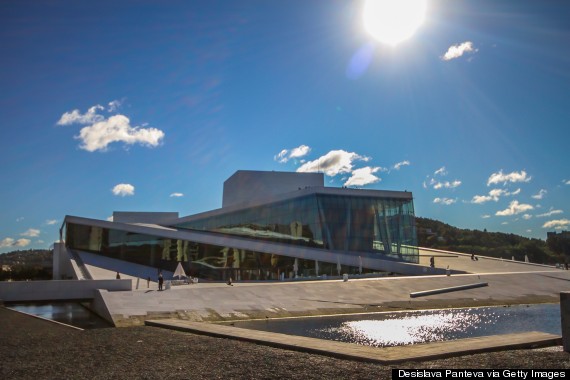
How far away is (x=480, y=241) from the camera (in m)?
84.8

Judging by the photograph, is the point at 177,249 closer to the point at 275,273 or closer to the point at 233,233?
the point at 233,233

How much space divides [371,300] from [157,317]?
918cm

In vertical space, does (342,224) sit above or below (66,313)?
above

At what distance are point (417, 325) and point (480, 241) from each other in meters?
76.6

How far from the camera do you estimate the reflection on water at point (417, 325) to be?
11.9 metres

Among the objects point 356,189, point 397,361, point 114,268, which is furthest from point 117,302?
point 356,189

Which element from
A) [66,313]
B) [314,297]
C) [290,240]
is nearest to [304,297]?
[314,297]

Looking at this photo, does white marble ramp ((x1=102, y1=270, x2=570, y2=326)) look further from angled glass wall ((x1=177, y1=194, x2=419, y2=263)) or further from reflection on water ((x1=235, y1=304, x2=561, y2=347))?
angled glass wall ((x1=177, y1=194, x2=419, y2=263))

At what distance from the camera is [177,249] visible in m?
38.8

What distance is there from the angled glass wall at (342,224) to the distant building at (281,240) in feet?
0.24

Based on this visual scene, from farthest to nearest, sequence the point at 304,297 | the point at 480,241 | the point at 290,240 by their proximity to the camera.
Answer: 1. the point at 480,241
2. the point at 290,240
3. the point at 304,297

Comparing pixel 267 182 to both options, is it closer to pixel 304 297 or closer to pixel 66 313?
pixel 304 297

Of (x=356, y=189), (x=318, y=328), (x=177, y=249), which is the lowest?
(x=318, y=328)

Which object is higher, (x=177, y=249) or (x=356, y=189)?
(x=356, y=189)
